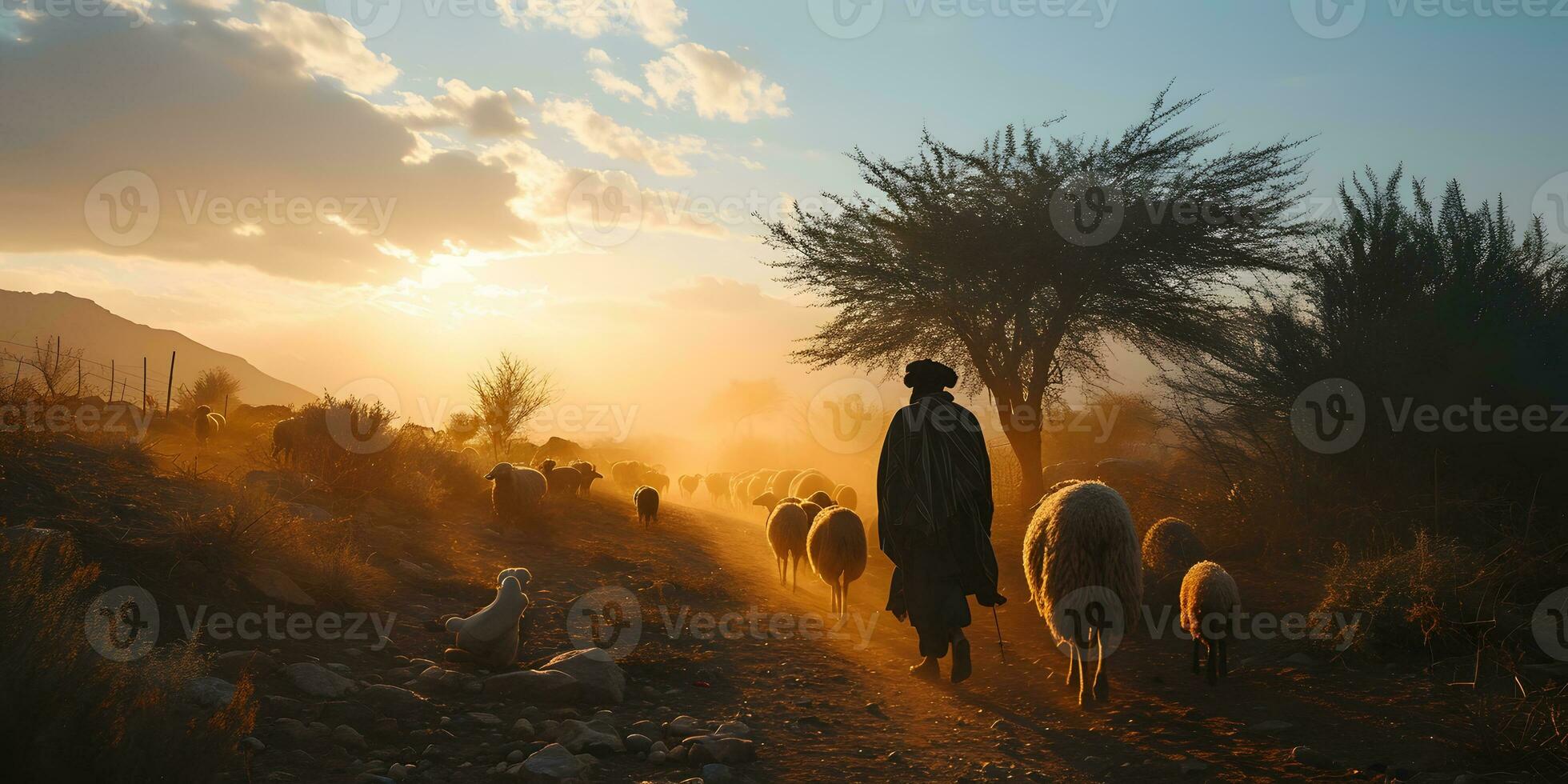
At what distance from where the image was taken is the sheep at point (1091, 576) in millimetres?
6078

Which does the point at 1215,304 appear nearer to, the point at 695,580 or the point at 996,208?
the point at 996,208

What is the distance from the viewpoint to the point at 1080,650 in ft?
20.6

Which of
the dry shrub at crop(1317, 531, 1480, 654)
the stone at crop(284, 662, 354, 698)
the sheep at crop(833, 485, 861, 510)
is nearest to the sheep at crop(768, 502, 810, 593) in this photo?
the dry shrub at crop(1317, 531, 1480, 654)

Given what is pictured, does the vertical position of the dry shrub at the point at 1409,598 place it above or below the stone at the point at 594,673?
above

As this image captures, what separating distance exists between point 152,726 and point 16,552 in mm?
1286

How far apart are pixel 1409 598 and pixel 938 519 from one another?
3.93 meters

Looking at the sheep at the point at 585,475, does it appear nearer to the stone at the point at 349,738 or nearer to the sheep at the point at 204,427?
the sheep at the point at 204,427

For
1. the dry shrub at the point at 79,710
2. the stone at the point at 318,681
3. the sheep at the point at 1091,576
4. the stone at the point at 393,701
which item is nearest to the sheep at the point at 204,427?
the stone at the point at 318,681

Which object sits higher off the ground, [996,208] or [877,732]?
[996,208]

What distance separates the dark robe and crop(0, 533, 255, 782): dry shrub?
15.5 ft

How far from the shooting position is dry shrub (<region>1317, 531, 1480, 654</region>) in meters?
6.25

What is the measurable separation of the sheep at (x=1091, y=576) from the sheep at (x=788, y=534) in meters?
6.24

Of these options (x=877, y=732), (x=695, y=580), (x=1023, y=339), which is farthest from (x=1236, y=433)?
(x=877, y=732)

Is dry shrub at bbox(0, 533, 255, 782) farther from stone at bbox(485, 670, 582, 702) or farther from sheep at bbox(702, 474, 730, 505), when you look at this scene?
sheep at bbox(702, 474, 730, 505)
